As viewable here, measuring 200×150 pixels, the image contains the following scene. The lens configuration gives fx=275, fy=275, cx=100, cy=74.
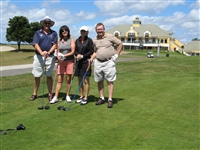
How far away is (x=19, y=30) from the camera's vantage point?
219 ft

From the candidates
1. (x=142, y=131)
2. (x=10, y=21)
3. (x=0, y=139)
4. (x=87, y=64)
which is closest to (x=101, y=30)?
(x=87, y=64)

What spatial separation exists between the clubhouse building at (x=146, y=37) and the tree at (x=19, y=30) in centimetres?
2992

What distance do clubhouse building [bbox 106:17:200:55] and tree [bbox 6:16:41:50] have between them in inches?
1178

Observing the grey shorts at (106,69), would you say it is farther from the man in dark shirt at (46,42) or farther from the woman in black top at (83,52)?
the man in dark shirt at (46,42)

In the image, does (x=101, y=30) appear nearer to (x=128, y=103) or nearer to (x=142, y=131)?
(x=128, y=103)

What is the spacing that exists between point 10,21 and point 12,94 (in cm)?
6318

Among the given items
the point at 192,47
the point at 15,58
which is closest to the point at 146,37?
the point at 192,47

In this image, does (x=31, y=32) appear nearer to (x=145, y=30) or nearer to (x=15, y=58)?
(x=15, y=58)

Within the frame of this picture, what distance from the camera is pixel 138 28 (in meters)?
88.1

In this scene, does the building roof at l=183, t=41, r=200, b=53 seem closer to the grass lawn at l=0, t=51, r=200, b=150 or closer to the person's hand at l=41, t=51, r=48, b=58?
the grass lawn at l=0, t=51, r=200, b=150

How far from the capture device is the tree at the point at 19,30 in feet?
218

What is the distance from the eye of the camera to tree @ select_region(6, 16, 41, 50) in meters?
66.5

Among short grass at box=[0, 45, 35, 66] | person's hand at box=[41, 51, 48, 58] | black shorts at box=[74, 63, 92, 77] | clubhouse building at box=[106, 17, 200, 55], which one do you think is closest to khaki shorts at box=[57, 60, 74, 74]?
black shorts at box=[74, 63, 92, 77]

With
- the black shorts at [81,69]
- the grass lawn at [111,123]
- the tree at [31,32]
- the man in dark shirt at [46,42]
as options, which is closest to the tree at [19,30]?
the tree at [31,32]
